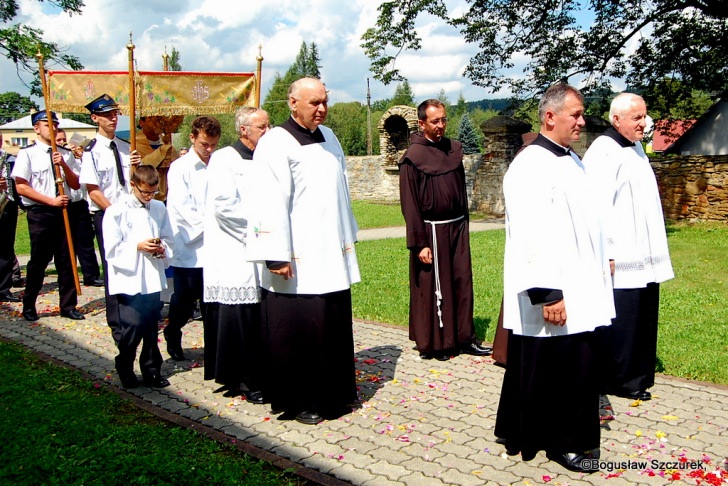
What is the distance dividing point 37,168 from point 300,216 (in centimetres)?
536

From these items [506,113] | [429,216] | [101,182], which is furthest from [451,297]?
[506,113]

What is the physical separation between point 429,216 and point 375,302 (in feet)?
9.20

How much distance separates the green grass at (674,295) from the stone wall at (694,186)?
1456mm

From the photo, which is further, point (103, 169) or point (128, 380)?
point (103, 169)

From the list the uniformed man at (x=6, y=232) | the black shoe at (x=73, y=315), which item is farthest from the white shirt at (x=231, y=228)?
the uniformed man at (x=6, y=232)

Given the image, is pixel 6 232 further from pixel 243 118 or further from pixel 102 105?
pixel 243 118

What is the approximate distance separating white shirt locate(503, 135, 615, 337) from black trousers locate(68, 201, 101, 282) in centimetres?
681

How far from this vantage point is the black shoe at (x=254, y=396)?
549 centimetres

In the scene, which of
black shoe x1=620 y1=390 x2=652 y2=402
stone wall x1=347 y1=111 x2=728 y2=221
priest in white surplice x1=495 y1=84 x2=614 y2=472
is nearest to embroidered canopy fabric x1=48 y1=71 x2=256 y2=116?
priest in white surplice x1=495 y1=84 x2=614 y2=472

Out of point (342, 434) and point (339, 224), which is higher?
point (339, 224)

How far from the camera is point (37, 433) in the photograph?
475 cm

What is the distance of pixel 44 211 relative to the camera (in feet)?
28.1

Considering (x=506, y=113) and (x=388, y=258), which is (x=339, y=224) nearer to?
(x=388, y=258)

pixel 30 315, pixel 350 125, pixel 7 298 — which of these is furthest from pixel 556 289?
pixel 350 125
